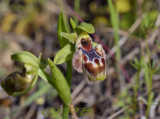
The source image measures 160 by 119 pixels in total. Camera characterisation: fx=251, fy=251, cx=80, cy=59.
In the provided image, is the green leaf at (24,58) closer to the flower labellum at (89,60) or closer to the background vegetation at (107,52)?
the flower labellum at (89,60)

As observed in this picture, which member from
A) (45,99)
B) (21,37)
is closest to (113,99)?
(45,99)

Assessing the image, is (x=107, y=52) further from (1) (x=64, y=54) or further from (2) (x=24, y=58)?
(2) (x=24, y=58)

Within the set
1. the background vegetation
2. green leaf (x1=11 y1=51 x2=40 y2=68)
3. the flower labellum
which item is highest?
green leaf (x1=11 y1=51 x2=40 y2=68)

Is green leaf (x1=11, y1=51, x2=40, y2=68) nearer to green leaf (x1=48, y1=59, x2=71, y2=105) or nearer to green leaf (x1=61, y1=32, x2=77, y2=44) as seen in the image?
green leaf (x1=48, y1=59, x2=71, y2=105)

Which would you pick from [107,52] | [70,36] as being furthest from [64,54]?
[107,52]

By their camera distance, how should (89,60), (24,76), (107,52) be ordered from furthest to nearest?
(107,52), (24,76), (89,60)

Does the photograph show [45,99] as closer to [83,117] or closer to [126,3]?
[83,117]

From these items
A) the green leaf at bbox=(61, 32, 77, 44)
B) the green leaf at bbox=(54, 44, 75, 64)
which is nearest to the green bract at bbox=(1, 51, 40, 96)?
the green leaf at bbox=(54, 44, 75, 64)
